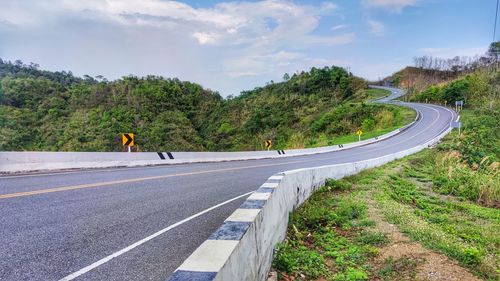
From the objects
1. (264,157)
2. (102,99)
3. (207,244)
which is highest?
(102,99)

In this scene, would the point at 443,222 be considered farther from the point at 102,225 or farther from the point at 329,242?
the point at 102,225

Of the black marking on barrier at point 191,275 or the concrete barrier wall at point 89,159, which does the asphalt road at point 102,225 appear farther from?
the concrete barrier wall at point 89,159

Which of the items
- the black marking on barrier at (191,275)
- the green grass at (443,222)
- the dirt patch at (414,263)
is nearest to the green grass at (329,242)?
the dirt patch at (414,263)

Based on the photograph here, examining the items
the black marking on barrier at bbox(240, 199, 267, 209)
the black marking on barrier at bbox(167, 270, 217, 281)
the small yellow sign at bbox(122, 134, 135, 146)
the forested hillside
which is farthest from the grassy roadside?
the forested hillside

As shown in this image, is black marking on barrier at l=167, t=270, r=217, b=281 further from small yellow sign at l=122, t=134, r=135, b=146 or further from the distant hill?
the distant hill

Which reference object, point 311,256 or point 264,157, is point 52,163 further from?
point 264,157

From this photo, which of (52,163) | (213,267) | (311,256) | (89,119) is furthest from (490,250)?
(89,119)

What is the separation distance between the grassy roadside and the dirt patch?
0.04 feet

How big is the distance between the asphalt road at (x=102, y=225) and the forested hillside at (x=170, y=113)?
3544 cm

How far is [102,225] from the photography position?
5113 mm

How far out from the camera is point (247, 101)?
8675cm

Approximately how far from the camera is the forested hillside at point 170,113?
4300cm

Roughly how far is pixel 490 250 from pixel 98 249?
597 centimetres

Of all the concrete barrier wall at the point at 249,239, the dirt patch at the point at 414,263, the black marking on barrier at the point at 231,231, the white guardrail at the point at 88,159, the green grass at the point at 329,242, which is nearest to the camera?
the concrete barrier wall at the point at 249,239
